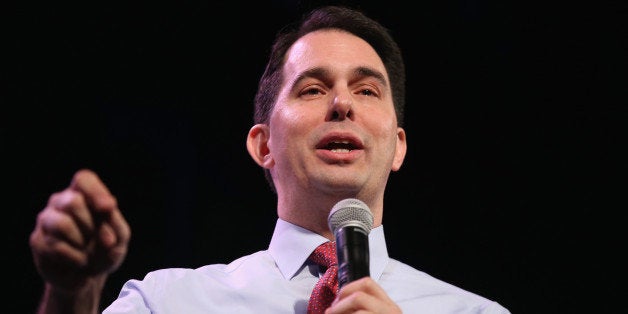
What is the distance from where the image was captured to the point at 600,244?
2.73 m

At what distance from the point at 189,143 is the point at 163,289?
43.7 inches

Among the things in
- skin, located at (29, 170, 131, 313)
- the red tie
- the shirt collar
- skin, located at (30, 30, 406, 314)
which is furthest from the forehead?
skin, located at (29, 170, 131, 313)

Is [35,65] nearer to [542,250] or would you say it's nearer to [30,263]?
[30,263]

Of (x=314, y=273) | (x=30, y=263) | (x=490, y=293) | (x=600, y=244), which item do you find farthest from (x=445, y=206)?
(x=30, y=263)

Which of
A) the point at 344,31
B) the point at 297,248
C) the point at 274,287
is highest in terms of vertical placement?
the point at 344,31

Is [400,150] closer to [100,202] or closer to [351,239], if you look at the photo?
[351,239]

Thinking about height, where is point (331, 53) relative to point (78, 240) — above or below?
above

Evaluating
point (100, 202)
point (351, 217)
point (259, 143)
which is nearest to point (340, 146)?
point (259, 143)

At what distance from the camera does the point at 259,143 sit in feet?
7.33

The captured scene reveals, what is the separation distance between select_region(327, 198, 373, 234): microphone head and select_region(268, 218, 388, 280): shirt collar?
0.54m

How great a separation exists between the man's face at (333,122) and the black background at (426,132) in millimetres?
749

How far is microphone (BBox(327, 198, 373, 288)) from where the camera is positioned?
3.95ft

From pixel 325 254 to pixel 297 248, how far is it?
0.13 m

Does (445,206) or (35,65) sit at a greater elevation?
(35,65)
